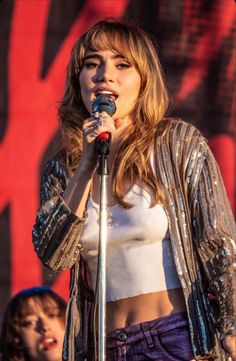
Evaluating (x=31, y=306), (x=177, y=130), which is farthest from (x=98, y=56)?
(x=31, y=306)

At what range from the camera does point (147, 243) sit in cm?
339

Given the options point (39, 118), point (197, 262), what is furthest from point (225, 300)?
point (39, 118)

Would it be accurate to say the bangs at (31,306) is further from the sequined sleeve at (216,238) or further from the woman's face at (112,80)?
the sequined sleeve at (216,238)

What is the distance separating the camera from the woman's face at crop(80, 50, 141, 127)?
11.5 ft

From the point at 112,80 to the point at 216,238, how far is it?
63cm

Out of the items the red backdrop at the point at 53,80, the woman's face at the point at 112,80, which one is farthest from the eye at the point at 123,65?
the red backdrop at the point at 53,80

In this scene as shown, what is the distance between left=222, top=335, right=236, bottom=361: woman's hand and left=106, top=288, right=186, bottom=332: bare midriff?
25 cm

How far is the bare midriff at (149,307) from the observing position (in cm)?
337

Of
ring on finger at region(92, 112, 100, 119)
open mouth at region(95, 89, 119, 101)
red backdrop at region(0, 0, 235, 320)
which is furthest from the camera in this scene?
red backdrop at region(0, 0, 235, 320)

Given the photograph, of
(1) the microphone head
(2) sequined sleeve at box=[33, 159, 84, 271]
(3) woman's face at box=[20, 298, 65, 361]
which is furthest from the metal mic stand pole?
(3) woman's face at box=[20, 298, 65, 361]

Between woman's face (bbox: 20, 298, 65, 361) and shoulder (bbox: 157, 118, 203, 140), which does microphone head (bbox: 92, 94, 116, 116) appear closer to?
shoulder (bbox: 157, 118, 203, 140)

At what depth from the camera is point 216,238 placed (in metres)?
3.30

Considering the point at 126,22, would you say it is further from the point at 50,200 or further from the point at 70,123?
the point at 50,200

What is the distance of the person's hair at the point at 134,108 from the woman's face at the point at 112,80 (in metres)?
0.02
